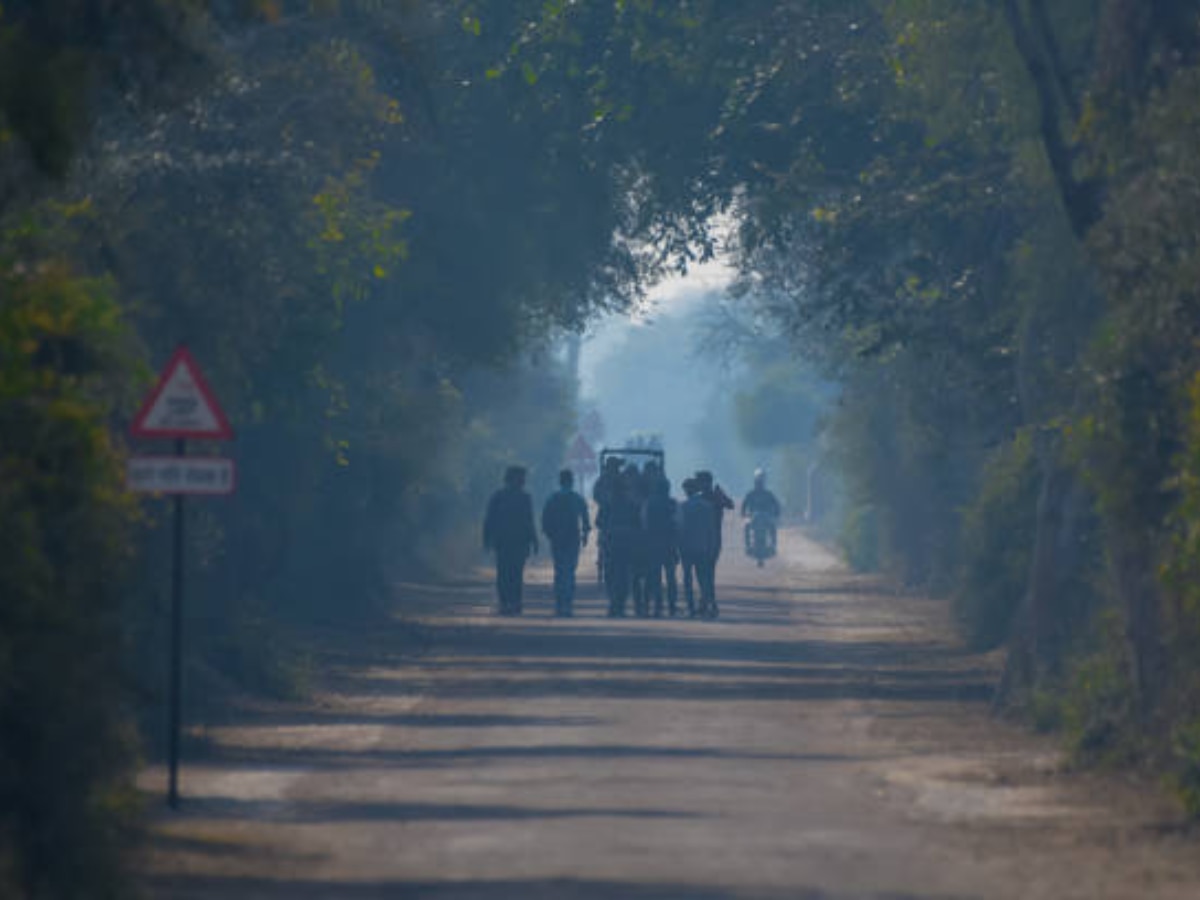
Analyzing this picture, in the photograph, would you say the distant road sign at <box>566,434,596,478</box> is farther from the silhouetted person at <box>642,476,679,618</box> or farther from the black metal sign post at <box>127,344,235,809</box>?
the black metal sign post at <box>127,344,235,809</box>

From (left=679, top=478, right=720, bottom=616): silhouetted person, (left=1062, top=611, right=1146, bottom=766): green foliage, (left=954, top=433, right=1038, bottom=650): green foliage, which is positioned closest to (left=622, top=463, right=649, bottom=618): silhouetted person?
(left=679, top=478, right=720, bottom=616): silhouetted person

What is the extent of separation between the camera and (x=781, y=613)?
35500 millimetres

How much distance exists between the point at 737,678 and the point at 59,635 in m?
12.9

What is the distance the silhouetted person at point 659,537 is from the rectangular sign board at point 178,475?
17901 mm

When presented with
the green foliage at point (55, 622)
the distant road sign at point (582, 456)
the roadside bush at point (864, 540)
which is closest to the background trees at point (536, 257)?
the green foliage at point (55, 622)

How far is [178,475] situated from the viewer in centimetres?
1389

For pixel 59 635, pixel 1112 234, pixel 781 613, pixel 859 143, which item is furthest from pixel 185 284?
pixel 781 613

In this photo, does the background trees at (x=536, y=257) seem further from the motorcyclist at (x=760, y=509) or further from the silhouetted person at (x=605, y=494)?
the motorcyclist at (x=760, y=509)

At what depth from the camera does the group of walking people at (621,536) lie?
31516 mm

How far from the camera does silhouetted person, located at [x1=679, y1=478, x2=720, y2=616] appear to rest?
3156 cm

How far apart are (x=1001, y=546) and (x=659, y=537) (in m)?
5.47

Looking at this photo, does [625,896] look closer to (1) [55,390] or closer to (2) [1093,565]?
(1) [55,390]

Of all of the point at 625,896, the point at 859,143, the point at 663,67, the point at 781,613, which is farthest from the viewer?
the point at 781,613

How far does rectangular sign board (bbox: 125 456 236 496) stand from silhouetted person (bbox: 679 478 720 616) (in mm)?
17144
